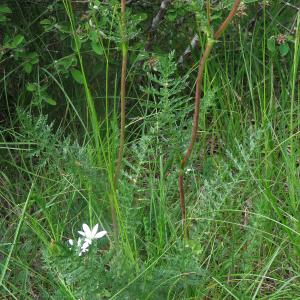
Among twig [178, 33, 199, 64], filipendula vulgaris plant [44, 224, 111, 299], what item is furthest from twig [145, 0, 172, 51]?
filipendula vulgaris plant [44, 224, 111, 299]

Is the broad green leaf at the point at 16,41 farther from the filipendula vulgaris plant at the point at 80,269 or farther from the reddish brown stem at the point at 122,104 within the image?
the filipendula vulgaris plant at the point at 80,269

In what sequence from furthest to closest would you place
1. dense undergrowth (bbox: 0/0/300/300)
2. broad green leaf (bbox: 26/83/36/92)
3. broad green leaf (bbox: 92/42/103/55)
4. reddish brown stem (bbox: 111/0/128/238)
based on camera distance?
broad green leaf (bbox: 26/83/36/92), broad green leaf (bbox: 92/42/103/55), dense undergrowth (bbox: 0/0/300/300), reddish brown stem (bbox: 111/0/128/238)

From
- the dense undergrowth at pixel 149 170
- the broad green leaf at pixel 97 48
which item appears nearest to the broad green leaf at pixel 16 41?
the dense undergrowth at pixel 149 170

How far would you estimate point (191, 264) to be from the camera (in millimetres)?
1756

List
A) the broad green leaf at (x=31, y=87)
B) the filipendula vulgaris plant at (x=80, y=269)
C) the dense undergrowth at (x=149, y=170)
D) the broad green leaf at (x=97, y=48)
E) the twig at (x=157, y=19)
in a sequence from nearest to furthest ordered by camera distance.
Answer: the filipendula vulgaris plant at (x=80, y=269)
the dense undergrowth at (x=149, y=170)
the broad green leaf at (x=97, y=48)
the broad green leaf at (x=31, y=87)
the twig at (x=157, y=19)

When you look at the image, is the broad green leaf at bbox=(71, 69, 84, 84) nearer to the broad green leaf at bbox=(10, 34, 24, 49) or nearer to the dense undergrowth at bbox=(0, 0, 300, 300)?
the dense undergrowth at bbox=(0, 0, 300, 300)

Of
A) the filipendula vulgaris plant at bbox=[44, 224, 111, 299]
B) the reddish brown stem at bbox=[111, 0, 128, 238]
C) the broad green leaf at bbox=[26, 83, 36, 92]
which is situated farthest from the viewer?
the broad green leaf at bbox=[26, 83, 36, 92]

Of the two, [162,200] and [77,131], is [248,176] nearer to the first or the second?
[162,200]

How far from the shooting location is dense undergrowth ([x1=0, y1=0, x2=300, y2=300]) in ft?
5.95

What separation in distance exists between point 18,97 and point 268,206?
1250mm

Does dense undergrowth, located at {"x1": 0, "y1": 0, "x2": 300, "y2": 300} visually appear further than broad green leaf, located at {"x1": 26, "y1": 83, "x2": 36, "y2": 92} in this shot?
No

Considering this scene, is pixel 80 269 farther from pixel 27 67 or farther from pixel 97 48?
pixel 27 67

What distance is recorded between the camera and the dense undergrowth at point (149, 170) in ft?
5.95

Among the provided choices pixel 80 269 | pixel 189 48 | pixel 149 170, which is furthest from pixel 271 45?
pixel 80 269
